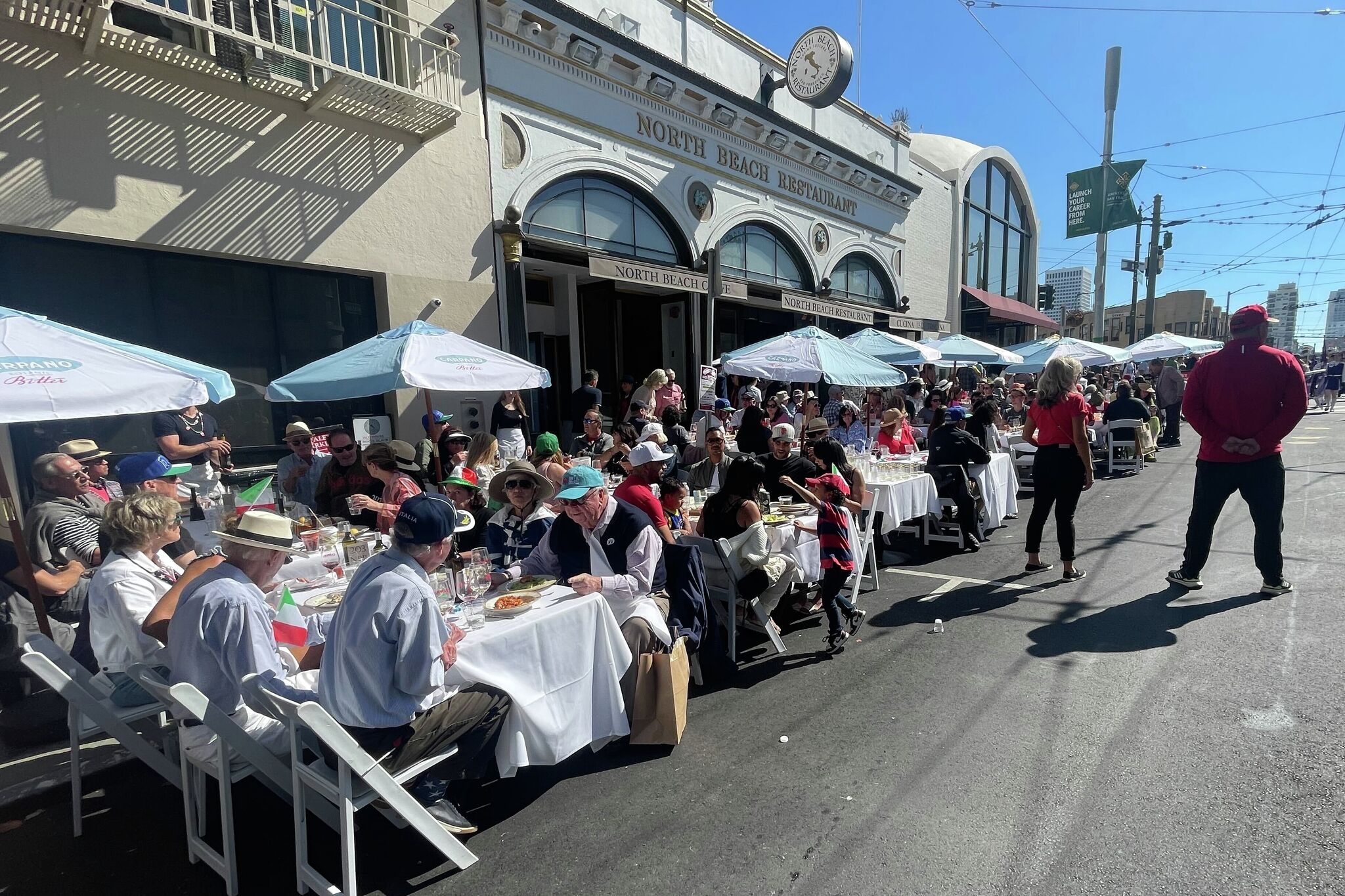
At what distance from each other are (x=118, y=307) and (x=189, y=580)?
5.96 meters

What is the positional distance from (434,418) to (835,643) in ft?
15.6

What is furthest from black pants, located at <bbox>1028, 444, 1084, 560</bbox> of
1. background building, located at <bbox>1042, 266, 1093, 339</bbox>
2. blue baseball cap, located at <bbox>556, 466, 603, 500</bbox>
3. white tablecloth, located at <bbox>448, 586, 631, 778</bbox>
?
background building, located at <bbox>1042, 266, 1093, 339</bbox>

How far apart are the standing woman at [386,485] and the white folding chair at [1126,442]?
1151 centimetres

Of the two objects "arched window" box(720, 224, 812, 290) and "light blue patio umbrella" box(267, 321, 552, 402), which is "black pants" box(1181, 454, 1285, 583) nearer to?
"light blue patio umbrella" box(267, 321, 552, 402)

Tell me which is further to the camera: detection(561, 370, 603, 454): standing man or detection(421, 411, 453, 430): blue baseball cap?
detection(561, 370, 603, 454): standing man

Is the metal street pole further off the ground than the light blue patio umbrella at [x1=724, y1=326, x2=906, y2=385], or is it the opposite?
the metal street pole

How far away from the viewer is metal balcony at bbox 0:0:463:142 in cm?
612

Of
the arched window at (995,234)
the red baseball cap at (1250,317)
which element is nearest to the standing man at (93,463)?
the red baseball cap at (1250,317)

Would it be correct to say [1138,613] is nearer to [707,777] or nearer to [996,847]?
[996,847]

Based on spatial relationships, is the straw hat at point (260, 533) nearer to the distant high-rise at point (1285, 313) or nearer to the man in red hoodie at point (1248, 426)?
the man in red hoodie at point (1248, 426)

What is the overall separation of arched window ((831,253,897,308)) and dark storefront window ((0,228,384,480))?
13.8 m

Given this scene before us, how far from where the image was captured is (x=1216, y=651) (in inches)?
168

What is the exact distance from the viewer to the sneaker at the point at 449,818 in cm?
282

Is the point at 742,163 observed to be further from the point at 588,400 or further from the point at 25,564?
the point at 25,564
